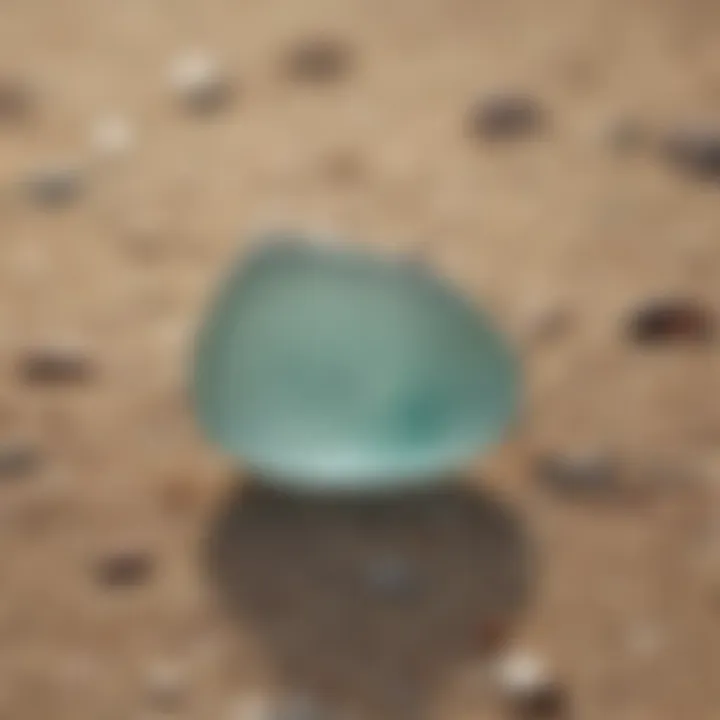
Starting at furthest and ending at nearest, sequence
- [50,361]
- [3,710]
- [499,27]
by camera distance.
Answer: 1. [499,27]
2. [50,361]
3. [3,710]

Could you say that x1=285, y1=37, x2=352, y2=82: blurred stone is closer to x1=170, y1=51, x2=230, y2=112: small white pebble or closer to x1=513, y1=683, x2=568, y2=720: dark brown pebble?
x1=170, y1=51, x2=230, y2=112: small white pebble

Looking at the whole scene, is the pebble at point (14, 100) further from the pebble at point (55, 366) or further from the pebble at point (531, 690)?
the pebble at point (531, 690)

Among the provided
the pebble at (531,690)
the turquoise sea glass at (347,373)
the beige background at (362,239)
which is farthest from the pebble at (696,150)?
the pebble at (531,690)

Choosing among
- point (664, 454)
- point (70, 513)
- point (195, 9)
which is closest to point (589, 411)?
point (664, 454)

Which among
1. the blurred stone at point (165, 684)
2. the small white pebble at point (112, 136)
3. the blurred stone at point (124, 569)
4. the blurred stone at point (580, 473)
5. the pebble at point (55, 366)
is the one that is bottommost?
the blurred stone at point (165, 684)

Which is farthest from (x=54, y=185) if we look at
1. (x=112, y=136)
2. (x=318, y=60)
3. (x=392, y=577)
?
(x=392, y=577)

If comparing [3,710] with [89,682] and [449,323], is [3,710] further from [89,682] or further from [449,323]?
[449,323]

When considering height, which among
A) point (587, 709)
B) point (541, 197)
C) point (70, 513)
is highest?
point (541, 197)
